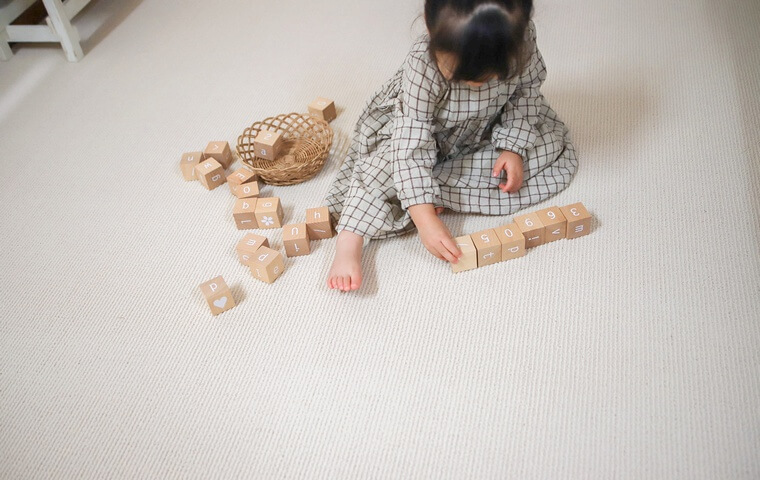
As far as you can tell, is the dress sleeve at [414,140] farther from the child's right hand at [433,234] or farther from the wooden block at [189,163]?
the wooden block at [189,163]

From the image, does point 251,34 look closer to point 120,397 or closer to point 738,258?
point 120,397

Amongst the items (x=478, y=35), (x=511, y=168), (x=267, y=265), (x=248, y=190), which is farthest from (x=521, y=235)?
(x=248, y=190)

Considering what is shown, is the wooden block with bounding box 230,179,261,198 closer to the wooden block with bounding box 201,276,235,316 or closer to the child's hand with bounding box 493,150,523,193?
the wooden block with bounding box 201,276,235,316

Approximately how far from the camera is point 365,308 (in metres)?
1.16

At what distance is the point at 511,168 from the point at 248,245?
0.55 metres

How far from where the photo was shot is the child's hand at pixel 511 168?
1.26 m

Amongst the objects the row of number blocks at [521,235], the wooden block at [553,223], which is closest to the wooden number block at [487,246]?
the row of number blocks at [521,235]

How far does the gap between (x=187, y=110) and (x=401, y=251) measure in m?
0.83

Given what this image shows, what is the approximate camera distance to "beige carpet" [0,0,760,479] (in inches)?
38.2

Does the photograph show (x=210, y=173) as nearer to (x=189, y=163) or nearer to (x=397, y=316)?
(x=189, y=163)

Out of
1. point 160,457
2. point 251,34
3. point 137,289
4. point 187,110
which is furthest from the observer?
point 251,34

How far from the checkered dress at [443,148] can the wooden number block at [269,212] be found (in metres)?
0.11

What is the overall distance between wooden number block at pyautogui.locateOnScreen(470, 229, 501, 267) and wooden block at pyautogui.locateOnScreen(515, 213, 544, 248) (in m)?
0.06

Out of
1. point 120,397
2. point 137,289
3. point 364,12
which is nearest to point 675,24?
point 364,12
